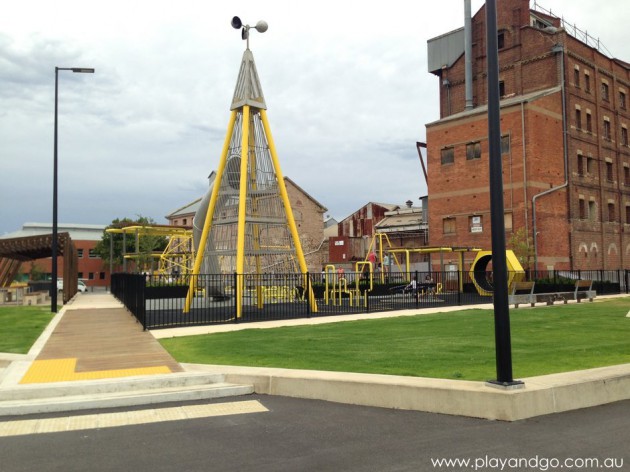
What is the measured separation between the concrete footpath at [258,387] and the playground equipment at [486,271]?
2210 centimetres

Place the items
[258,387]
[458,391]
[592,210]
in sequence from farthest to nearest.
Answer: [592,210]
[258,387]
[458,391]

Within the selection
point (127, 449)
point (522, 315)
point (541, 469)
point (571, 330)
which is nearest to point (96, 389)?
point (127, 449)

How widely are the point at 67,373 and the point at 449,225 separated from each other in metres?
37.7

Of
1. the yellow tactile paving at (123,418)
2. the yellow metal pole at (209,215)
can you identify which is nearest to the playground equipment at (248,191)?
the yellow metal pole at (209,215)

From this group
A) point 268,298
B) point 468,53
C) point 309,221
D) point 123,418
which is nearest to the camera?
point 123,418

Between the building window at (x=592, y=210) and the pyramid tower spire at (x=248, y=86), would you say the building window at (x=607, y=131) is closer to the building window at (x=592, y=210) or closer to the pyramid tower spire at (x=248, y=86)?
the building window at (x=592, y=210)

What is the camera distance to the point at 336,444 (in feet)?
19.1

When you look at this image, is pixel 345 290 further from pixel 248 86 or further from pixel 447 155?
pixel 447 155

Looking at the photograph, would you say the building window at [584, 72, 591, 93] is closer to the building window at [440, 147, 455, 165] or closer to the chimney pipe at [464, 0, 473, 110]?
the chimney pipe at [464, 0, 473, 110]

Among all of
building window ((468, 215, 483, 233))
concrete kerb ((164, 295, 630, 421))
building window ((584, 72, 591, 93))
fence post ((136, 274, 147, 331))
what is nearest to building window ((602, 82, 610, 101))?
building window ((584, 72, 591, 93))

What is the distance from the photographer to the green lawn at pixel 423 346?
9.02 meters

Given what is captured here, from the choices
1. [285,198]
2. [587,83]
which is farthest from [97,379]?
[587,83]

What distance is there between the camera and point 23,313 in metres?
22.1

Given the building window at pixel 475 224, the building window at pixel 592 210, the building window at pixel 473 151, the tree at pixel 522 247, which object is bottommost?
the tree at pixel 522 247
